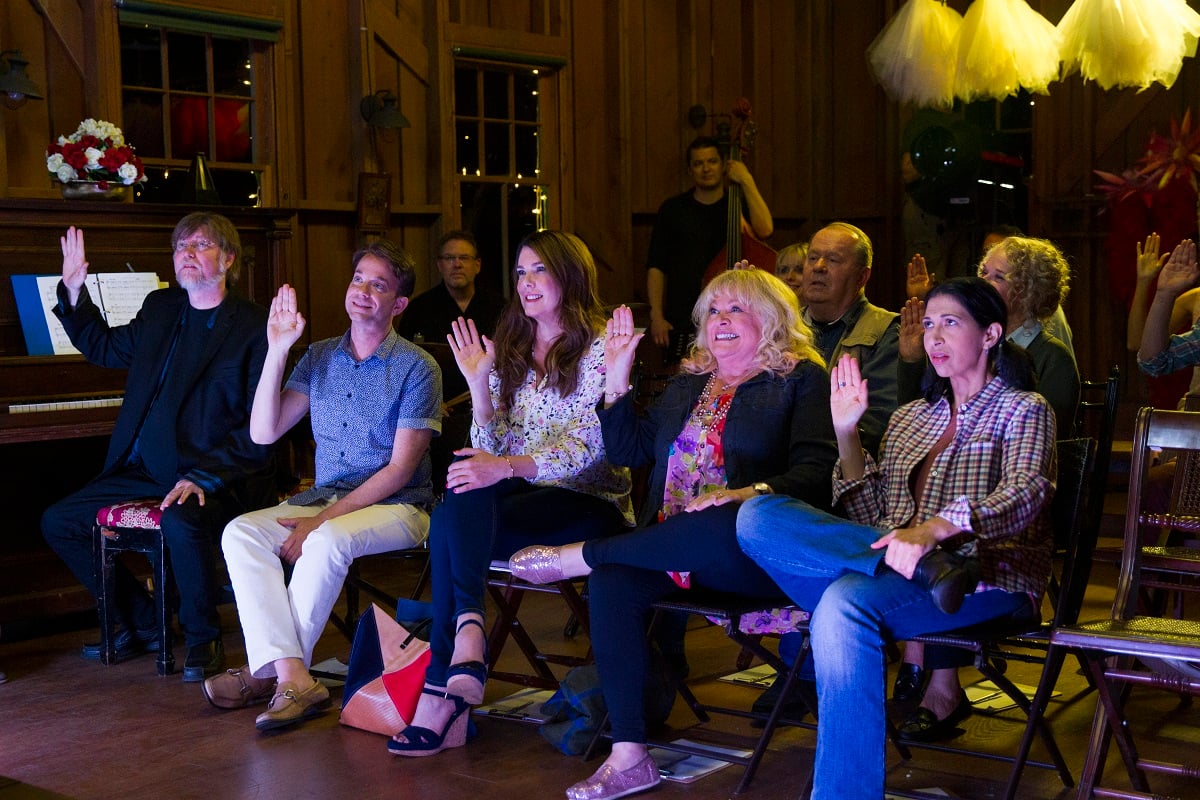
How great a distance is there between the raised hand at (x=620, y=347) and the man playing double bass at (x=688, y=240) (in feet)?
12.5

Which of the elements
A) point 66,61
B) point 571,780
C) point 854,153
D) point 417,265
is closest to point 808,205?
point 854,153

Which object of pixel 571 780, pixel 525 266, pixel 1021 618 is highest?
pixel 525 266

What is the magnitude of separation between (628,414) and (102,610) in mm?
2105

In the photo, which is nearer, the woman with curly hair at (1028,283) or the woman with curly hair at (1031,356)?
the woman with curly hair at (1031,356)

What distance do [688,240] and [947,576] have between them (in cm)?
507

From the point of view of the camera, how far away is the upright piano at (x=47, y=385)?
201 inches

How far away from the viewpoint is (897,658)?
14.7ft

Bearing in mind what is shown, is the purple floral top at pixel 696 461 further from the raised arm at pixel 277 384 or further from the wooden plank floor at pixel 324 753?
the raised arm at pixel 277 384

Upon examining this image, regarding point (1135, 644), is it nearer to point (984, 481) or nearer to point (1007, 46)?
point (984, 481)

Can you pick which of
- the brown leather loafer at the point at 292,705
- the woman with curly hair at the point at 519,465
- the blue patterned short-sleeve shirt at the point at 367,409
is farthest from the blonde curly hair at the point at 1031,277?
the brown leather loafer at the point at 292,705

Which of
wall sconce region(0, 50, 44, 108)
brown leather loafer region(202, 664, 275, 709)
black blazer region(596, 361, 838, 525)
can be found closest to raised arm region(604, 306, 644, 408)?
black blazer region(596, 361, 838, 525)

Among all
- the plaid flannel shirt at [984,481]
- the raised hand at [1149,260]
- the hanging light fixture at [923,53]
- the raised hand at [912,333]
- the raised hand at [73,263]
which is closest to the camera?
the plaid flannel shirt at [984,481]

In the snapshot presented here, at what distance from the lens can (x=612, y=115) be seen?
8.54m

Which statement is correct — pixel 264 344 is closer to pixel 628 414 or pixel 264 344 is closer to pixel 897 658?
pixel 628 414
